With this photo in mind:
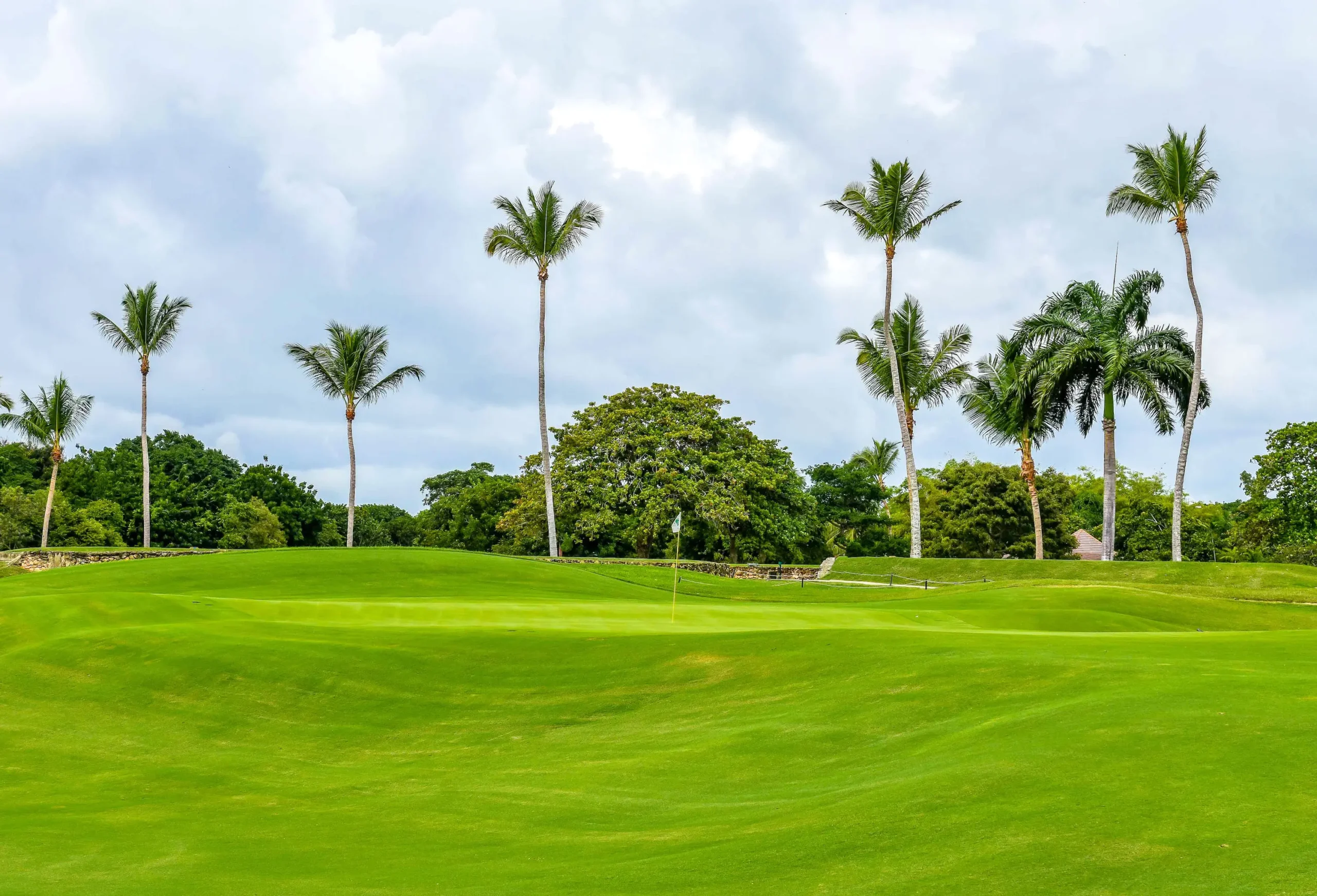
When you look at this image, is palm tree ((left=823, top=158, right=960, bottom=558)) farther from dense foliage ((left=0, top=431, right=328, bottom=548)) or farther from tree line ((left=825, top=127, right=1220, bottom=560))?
dense foliage ((left=0, top=431, right=328, bottom=548))

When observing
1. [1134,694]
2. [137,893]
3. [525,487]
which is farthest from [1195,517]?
[137,893]

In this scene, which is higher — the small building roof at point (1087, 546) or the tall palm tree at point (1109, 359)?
the tall palm tree at point (1109, 359)

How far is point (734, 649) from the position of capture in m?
18.2

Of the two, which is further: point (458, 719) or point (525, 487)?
point (525, 487)

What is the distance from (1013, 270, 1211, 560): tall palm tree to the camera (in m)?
49.1

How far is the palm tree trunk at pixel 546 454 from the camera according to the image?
2183 inches

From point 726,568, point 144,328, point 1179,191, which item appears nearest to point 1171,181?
point 1179,191

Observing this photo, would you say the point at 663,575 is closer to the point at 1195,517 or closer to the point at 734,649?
the point at 734,649

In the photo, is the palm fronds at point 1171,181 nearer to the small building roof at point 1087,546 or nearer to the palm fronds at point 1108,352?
the palm fronds at point 1108,352

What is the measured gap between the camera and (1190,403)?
45844 mm

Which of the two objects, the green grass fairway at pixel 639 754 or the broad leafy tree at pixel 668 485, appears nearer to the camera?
the green grass fairway at pixel 639 754

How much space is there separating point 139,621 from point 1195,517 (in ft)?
300

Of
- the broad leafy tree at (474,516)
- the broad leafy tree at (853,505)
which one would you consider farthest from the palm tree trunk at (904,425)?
the broad leafy tree at (474,516)

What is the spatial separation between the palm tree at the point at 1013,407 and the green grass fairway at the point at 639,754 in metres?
29.1
